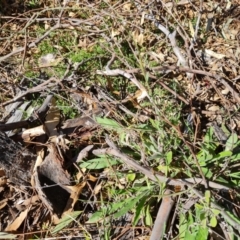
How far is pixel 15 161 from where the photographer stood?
268 centimetres

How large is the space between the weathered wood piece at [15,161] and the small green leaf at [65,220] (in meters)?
0.32

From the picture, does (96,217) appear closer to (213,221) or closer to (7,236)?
(7,236)

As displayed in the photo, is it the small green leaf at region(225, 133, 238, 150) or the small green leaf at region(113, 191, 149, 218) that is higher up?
the small green leaf at region(113, 191, 149, 218)

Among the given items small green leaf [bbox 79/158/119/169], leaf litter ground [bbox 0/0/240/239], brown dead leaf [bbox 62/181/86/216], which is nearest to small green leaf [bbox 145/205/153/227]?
leaf litter ground [bbox 0/0/240/239]

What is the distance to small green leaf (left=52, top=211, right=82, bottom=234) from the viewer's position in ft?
8.23

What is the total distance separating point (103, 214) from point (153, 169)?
343mm

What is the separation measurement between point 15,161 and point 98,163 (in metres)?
0.46

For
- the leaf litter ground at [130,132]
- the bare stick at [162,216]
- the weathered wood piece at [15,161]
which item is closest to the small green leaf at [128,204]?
the leaf litter ground at [130,132]

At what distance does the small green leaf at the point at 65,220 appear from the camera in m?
2.51

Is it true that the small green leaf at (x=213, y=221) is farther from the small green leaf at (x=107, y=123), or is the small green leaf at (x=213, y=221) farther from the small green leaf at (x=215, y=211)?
the small green leaf at (x=107, y=123)

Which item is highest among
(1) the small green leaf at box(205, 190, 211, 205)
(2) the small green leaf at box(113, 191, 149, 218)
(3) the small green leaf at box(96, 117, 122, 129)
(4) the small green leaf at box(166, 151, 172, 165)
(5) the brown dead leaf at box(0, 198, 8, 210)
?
(3) the small green leaf at box(96, 117, 122, 129)

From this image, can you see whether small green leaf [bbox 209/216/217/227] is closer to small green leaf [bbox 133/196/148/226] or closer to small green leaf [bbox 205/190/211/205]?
small green leaf [bbox 205/190/211/205]

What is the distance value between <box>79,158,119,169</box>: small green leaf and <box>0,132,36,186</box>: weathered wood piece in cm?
30

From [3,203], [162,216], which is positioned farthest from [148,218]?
[3,203]
